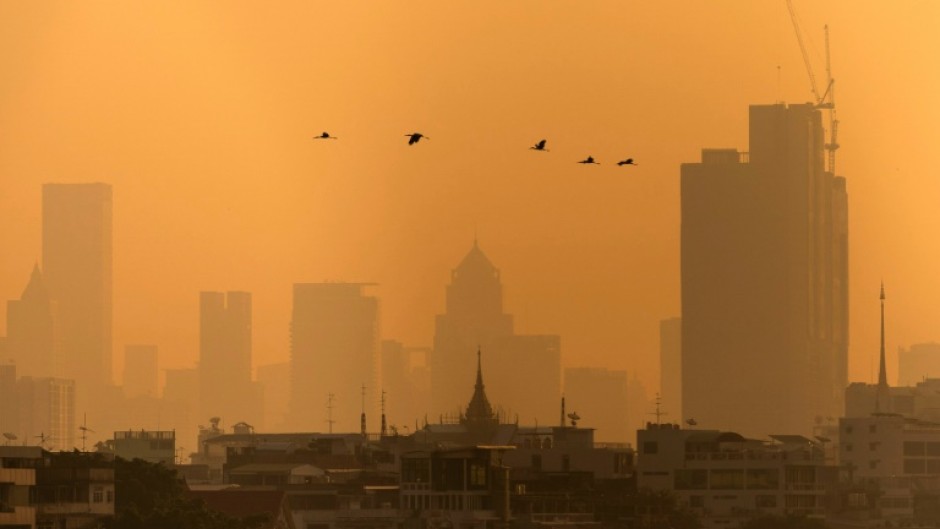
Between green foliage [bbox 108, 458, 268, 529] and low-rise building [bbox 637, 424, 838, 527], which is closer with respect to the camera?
green foliage [bbox 108, 458, 268, 529]

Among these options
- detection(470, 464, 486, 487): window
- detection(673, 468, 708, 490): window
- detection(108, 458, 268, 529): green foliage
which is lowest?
detection(108, 458, 268, 529): green foliage

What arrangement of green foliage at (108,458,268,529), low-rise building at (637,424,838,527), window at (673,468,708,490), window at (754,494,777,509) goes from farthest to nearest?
window at (673,468,708,490)
low-rise building at (637,424,838,527)
window at (754,494,777,509)
green foliage at (108,458,268,529)

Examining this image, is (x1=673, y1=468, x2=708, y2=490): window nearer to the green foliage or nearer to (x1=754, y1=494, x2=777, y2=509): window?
(x1=754, y1=494, x2=777, y2=509): window

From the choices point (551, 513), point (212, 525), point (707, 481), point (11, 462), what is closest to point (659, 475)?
point (707, 481)

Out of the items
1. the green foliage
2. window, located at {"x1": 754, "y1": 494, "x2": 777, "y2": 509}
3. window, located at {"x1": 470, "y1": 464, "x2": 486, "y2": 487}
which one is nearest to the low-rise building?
window, located at {"x1": 754, "y1": 494, "x2": 777, "y2": 509}

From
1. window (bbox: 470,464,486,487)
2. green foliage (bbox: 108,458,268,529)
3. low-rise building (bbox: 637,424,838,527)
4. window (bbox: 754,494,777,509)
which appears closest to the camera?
green foliage (bbox: 108,458,268,529)

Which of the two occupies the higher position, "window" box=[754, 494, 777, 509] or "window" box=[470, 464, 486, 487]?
"window" box=[470, 464, 486, 487]

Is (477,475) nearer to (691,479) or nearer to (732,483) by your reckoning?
(732,483)

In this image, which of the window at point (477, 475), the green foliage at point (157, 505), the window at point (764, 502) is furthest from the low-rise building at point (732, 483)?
the green foliage at point (157, 505)

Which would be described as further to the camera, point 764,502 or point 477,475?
point 764,502

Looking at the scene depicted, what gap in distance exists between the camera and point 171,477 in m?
167

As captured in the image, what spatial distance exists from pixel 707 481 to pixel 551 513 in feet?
94.5

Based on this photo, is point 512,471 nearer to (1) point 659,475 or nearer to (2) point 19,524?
(1) point 659,475

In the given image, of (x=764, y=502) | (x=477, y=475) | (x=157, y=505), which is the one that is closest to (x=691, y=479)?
(x=764, y=502)
